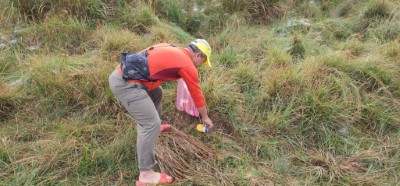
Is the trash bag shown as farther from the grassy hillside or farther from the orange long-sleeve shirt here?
the orange long-sleeve shirt

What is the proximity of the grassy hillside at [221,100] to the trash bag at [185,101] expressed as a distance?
0.36ft

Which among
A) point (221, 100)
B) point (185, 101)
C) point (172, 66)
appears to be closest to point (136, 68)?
point (172, 66)

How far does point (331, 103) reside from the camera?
351 centimetres

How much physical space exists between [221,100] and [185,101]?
14.4 inches

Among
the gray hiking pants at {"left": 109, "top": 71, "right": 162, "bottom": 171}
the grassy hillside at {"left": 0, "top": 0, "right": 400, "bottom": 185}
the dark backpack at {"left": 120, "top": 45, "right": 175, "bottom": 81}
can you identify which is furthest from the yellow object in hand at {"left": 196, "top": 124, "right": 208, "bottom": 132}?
the dark backpack at {"left": 120, "top": 45, "right": 175, "bottom": 81}

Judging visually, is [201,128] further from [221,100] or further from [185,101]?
[221,100]

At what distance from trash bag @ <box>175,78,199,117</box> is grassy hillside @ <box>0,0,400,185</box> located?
0.11m

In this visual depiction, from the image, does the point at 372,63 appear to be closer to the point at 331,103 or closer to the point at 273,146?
the point at 331,103

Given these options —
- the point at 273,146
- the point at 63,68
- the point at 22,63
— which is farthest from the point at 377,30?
the point at 22,63

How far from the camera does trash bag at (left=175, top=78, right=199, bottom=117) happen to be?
337 centimetres

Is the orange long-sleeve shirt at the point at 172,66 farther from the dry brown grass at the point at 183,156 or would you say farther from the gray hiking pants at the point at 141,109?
the dry brown grass at the point at 183,156

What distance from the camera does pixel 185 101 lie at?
3.41 metres

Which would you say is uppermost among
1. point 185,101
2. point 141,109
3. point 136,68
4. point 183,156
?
point 136,68

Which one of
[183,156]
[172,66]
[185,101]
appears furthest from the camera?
[185,101]
